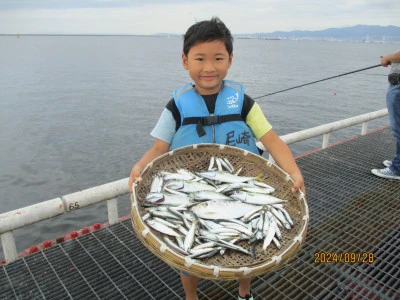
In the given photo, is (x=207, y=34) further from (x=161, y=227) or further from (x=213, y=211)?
(x=161, y=227)

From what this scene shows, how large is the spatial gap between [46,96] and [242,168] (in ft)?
89.9

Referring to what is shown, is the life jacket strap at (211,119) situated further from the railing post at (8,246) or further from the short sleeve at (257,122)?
the railing post at (8,246)

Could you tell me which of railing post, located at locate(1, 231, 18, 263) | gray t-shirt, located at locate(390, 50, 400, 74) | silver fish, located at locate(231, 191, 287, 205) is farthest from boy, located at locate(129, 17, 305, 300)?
gray t-shirt, located at locate(390, 50, 400, 74)

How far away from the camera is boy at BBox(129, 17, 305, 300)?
296cm

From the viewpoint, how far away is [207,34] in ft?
9.20

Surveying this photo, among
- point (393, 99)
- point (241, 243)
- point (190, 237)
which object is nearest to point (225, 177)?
point (241, 243)

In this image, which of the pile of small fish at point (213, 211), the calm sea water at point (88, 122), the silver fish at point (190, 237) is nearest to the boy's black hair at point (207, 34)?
the pile of small fish at point (213, 211)

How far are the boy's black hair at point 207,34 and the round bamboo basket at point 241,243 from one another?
0.99m

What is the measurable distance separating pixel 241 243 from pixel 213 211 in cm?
40

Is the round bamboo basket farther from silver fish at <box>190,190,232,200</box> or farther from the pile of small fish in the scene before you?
silver fish at <box>190,190,232,200</box>

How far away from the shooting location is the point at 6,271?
11.4 feet

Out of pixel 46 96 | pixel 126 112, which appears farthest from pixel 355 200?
pixel 46 96
